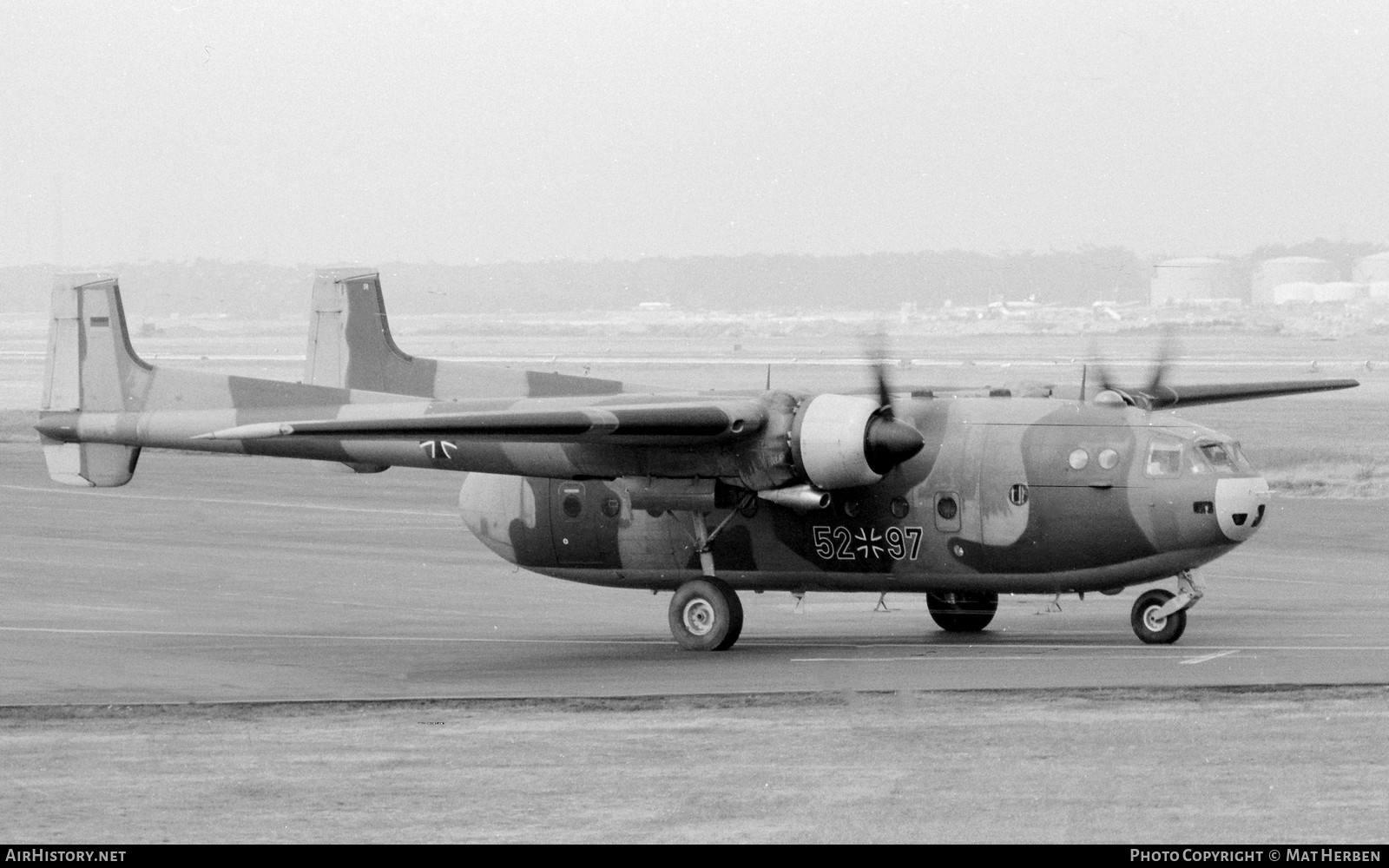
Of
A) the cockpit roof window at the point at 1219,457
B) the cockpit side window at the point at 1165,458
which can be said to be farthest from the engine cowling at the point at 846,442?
the cockpit roof window at the point at 1219,457

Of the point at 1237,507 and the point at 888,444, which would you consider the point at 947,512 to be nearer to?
the point at 888,444

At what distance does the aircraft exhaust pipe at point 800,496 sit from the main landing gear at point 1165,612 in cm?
425

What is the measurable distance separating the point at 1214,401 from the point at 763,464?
809 centimetres

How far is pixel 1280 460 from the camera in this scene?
5662 centimetres

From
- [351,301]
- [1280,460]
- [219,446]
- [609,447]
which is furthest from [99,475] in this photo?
[1280,460]

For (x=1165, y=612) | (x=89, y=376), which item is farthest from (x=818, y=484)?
(x=89, y=376)

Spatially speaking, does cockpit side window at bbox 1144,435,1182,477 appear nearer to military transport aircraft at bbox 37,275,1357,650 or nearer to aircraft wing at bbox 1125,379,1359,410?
military transport aircraft at bbox 37,275,1357,650

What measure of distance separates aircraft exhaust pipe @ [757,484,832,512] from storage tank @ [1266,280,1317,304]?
574 ft

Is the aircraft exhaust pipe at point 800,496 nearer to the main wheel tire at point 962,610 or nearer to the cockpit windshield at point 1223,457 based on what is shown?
the main wheel tire at point 962,610

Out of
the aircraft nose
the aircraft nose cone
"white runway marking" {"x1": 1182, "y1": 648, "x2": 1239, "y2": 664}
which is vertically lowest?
"white runway marking" {"x1": 1182, "y1": 648, "x2": 1239, "y2": 664}

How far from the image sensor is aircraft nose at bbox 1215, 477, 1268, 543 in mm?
21797

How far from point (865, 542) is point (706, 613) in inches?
87.6

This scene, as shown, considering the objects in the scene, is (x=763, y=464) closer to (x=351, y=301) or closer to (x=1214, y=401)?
(x=1214, y=401)

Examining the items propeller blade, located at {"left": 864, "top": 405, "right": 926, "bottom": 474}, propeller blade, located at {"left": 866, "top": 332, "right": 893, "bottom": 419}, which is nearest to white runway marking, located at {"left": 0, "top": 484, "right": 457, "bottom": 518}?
propeller blade, located at {"left": 866, "top": 332, "right": 893, "bottom": 419}
